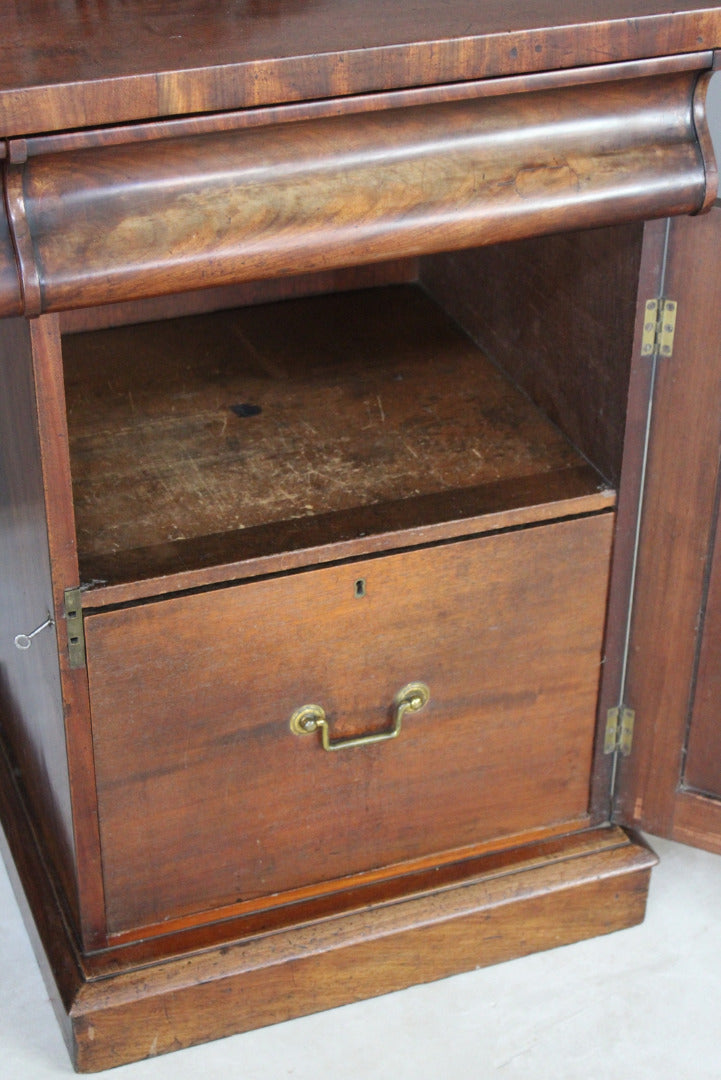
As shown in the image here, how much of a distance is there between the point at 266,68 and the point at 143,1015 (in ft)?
3.12

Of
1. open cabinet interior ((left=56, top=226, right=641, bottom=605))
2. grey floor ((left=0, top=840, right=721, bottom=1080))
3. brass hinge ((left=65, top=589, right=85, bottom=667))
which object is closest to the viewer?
brass hinge ((left=65, top=589, right=85, bottom=667))

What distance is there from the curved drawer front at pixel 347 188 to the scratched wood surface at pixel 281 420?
31 cm

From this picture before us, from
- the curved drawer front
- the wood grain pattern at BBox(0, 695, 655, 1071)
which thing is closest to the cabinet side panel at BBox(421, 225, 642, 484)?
the curved drawer front

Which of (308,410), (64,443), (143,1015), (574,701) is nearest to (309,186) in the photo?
(64,443)

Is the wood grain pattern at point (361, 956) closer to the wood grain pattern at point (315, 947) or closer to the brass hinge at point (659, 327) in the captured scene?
the wood grain pattern at point (315, 947)

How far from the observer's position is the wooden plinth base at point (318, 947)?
5.07ft

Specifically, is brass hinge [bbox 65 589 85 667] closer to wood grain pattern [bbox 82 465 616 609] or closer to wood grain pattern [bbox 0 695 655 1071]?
wood grain pattern [bbox 82 465 616 609]

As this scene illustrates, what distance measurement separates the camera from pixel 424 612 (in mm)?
1518

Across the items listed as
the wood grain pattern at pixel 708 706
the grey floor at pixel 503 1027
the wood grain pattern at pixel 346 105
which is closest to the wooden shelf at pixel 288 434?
the wood grain pattern at pixel 708 706

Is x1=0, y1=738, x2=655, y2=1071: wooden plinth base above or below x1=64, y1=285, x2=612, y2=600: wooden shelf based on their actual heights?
below

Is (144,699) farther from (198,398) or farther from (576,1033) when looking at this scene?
(576,1033)

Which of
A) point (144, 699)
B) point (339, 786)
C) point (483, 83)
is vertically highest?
point (483, 83)

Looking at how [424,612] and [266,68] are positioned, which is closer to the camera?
[266,68]

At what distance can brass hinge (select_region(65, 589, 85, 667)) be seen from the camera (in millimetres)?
1352
